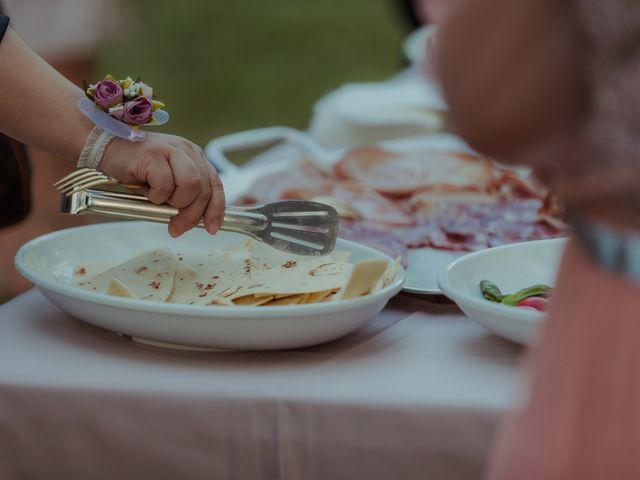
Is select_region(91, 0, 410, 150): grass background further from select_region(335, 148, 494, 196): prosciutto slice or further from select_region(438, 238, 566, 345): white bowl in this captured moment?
select_region(438, 238, 566, 345): white bowl

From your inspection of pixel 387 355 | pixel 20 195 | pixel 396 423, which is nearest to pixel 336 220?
pixel 387 355

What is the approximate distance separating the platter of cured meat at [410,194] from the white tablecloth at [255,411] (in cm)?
27

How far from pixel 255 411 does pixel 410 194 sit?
0.83 meters

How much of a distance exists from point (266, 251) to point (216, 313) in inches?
10.7

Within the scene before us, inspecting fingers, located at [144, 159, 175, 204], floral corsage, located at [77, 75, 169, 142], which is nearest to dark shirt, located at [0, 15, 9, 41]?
floral corsage, located at [77, 75, 169, 142]

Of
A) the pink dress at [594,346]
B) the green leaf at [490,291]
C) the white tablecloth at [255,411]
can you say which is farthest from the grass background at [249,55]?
the pink dress at [594,346]

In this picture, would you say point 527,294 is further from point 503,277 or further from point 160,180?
point 160,180

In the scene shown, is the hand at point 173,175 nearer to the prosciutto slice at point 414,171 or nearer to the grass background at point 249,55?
the prosciutto slice at point 414,171

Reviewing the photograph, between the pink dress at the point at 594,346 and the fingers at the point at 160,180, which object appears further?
the fingers at the point at 160,180

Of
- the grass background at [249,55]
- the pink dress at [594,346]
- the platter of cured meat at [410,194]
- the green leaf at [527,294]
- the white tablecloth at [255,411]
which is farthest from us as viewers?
the grass background at [249,55]

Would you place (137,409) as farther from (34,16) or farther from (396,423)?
(34,16)

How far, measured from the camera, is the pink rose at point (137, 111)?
109cm

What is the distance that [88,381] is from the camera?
925mm

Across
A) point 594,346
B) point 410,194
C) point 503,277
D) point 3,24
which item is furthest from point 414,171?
point 594,346
